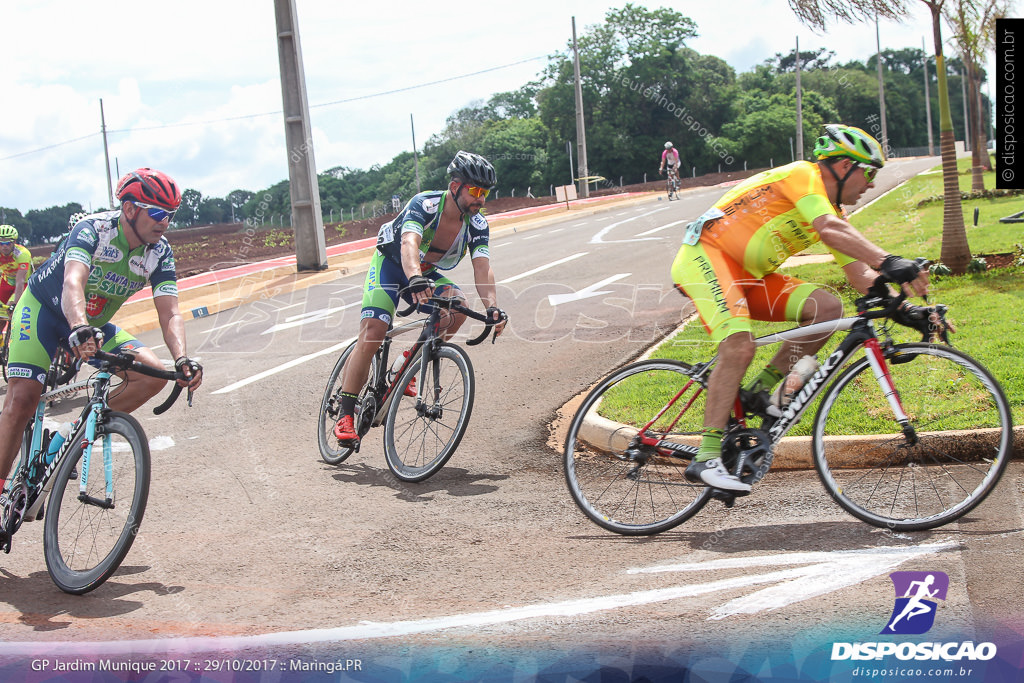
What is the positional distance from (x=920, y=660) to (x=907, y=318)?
1822 mm

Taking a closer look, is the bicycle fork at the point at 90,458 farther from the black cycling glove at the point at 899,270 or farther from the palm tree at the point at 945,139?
the palm tree at the point at 945,139

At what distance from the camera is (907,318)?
4.38 metres

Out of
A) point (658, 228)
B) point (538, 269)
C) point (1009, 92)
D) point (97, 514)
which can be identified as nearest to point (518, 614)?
point (97, 514)

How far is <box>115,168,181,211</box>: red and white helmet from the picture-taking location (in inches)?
190

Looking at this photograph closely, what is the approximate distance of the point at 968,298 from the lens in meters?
8.98

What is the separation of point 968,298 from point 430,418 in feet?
19.6

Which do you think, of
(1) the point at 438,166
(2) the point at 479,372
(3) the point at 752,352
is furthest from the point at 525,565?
(1) the point at 438,166

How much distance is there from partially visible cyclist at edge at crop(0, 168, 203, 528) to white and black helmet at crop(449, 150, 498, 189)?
6.02 ft

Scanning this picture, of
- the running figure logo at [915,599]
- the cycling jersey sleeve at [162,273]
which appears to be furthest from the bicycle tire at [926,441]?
the cycling jersey sleeve at [162,273]

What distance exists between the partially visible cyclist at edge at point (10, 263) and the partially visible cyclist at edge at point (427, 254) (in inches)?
267

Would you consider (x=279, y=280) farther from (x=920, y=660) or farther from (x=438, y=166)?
(x=438, y=166)

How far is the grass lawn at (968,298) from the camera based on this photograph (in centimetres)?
646

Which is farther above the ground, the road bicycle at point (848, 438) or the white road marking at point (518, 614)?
the road bicycle at point (848, 438)

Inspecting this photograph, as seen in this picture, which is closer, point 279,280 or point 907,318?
point 907,318
